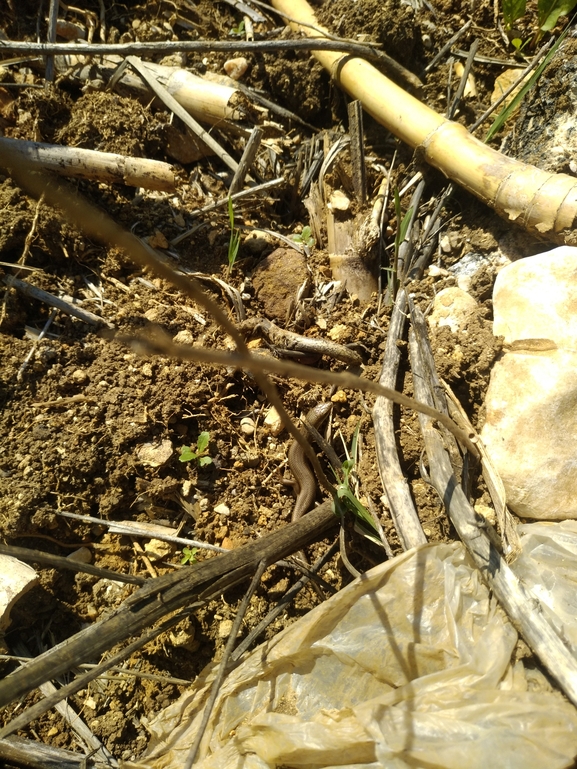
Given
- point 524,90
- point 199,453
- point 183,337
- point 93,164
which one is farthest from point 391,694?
point 524,90

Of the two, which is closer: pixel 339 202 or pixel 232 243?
pixel 232 243

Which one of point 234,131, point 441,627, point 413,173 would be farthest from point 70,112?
point 441,627

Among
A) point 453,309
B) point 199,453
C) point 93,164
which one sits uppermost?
point 93,164

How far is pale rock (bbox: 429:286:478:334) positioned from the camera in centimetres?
301

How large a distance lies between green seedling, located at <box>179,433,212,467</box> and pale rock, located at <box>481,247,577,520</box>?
1629 millimetres

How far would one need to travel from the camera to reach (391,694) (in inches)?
79.8

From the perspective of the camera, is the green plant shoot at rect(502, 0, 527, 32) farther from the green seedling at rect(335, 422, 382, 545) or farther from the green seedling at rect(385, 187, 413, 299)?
the green seedling at rect(335, 422, 382, 545)

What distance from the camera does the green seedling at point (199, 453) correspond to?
117 inches

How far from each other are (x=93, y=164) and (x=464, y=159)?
239 centimetres

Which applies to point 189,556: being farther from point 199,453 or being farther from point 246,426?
point 246,426

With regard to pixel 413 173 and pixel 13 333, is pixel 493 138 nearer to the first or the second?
pixel 413 173

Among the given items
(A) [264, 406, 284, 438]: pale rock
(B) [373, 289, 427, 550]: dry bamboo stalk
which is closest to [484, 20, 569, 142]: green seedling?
(B) [373, 289, 427, 550]: dry bamboo stalk

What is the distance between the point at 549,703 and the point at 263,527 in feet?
5.42

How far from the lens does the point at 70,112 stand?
3.53 m
